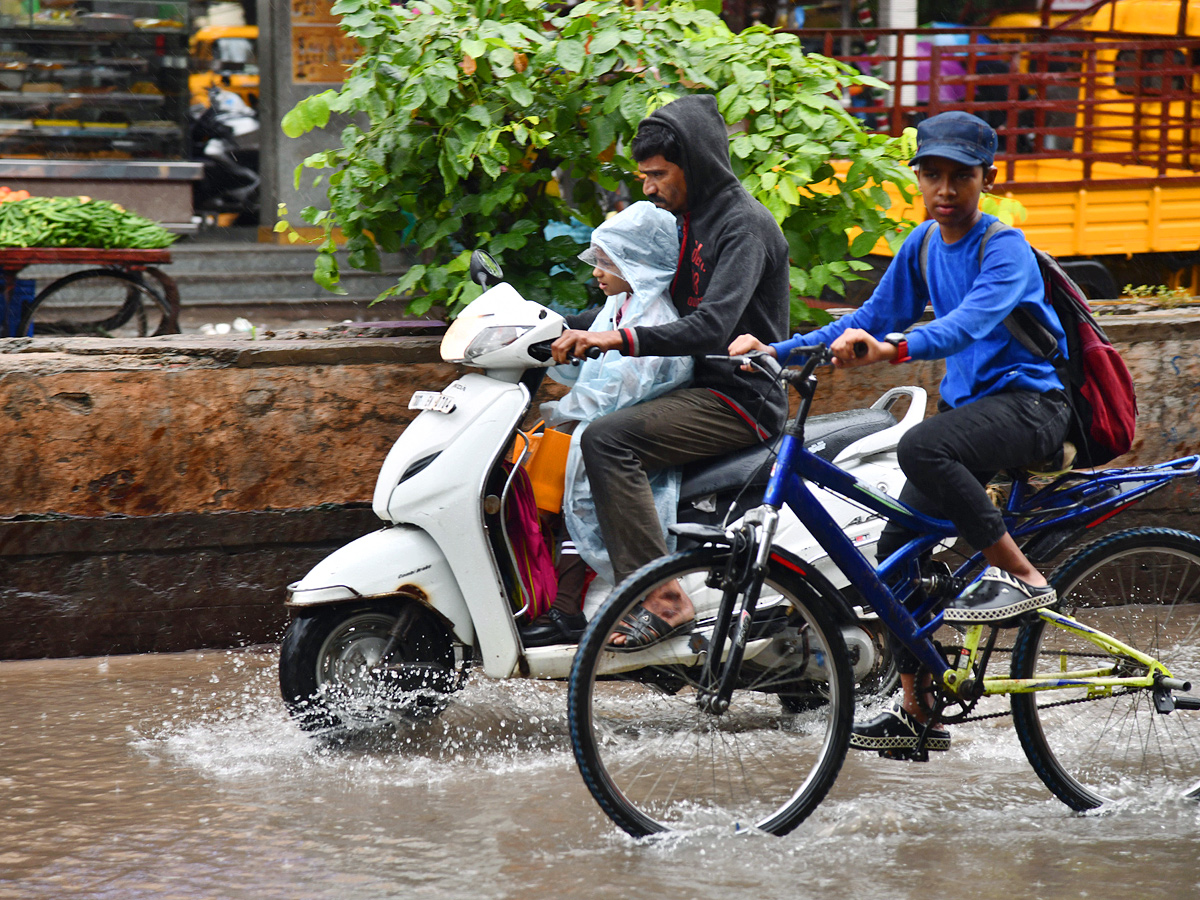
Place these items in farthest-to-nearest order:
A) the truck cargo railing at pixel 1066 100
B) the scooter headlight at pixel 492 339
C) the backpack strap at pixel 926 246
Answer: the truck cargo railing at pixel 1066 100, the scooter headlight at pixel 492 339, the backpack strap at pixel 926 246

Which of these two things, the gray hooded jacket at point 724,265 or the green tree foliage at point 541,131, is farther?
the green tree foliage at point 541,131

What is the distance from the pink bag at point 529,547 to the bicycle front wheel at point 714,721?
345 millimetres

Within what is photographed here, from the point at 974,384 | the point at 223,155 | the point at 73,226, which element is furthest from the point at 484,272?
the point at 223,155

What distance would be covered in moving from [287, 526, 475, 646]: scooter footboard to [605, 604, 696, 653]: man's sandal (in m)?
0.62

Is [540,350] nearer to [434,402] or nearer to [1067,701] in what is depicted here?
[434,402]

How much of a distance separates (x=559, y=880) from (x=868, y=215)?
301 cm

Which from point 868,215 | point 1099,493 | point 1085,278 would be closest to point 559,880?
point 1099,493

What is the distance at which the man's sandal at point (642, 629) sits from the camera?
345 centimetres

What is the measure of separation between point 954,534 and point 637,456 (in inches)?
36.9

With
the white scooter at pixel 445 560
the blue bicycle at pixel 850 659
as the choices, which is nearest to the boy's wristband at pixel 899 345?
the blue bicycle at pixel 850 659

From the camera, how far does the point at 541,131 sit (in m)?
4.96

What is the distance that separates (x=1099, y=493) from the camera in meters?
3.68

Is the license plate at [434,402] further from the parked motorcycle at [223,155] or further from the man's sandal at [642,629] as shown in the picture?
the parked motorcycle at [223,155]

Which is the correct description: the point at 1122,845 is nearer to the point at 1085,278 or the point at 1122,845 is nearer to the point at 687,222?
the point at 687,222
